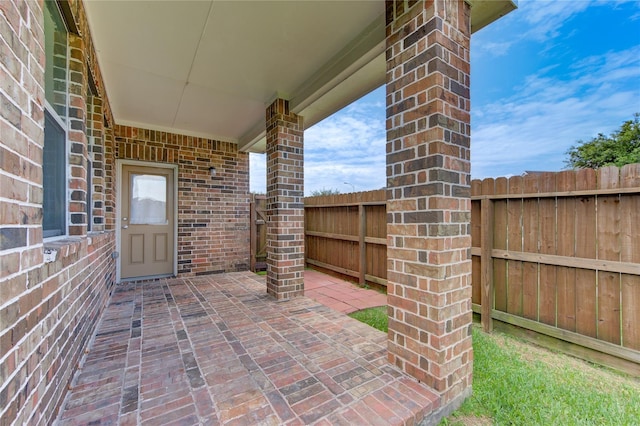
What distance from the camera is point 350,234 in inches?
194

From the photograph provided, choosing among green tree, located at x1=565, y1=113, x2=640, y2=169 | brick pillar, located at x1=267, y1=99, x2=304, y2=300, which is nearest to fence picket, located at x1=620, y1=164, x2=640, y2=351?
brick pillar, located at x1=267, y1=99, x2=304, y2=300

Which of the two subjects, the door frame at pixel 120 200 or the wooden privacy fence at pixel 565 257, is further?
the door frame at pixel 120 200

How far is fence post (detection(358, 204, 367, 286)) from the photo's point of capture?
4.47 m

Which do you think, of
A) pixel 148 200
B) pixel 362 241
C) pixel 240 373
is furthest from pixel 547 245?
pixel 148 200

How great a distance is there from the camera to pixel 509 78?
39.5ft

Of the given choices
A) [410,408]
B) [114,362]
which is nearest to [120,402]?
[114,362]

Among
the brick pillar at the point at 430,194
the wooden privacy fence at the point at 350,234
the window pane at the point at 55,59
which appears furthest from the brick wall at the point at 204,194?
the brick pillar at the point at 430,194

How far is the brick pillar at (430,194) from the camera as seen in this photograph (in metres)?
1.65

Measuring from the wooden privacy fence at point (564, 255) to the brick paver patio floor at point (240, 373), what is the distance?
4.66 feet

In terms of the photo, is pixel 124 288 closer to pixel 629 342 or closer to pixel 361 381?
pixel 361 381

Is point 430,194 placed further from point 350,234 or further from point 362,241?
point 350,234

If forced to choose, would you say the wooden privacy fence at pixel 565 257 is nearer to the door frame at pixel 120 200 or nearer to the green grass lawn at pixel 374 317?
the green grass lawn at pixel 374 317

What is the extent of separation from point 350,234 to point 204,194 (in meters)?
2.95

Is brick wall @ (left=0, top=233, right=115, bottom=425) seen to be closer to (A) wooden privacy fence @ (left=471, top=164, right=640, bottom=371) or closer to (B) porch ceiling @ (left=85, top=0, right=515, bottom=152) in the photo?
(B) porch ceiling @ (left=85, top=0, right=515, bottom=152)
